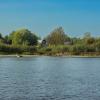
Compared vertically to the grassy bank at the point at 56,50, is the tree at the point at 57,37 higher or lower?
higher

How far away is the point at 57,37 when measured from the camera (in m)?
181

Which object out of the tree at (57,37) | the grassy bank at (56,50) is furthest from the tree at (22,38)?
the grassy bank at (56,50)

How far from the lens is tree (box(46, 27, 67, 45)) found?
593 ft

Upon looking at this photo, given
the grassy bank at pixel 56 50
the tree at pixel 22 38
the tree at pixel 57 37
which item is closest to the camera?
the grassy bank at pixel 56 50

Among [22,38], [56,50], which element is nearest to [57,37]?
[22,38]

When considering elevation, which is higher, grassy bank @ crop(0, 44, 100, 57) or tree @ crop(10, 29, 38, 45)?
tree @ crop(10, 29, 38, 45)

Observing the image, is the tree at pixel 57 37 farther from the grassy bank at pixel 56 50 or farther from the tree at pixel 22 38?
the grassy bank at pixel 56 50

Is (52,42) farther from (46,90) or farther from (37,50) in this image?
(46,90)

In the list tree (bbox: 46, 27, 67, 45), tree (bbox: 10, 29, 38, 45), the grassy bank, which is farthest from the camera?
tree (bbox: 46, 27, 67, 45)

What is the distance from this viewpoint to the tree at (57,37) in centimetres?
18062

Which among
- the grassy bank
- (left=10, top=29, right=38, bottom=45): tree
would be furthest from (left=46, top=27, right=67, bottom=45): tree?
the grassy bank

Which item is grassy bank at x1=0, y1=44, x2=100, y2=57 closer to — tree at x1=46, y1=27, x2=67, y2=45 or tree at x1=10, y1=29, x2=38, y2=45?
tree at x1=10, y1=29, x2=38, y2=45

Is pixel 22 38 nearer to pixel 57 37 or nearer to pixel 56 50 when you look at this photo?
pixel 57 37

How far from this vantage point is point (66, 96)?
2978cm
